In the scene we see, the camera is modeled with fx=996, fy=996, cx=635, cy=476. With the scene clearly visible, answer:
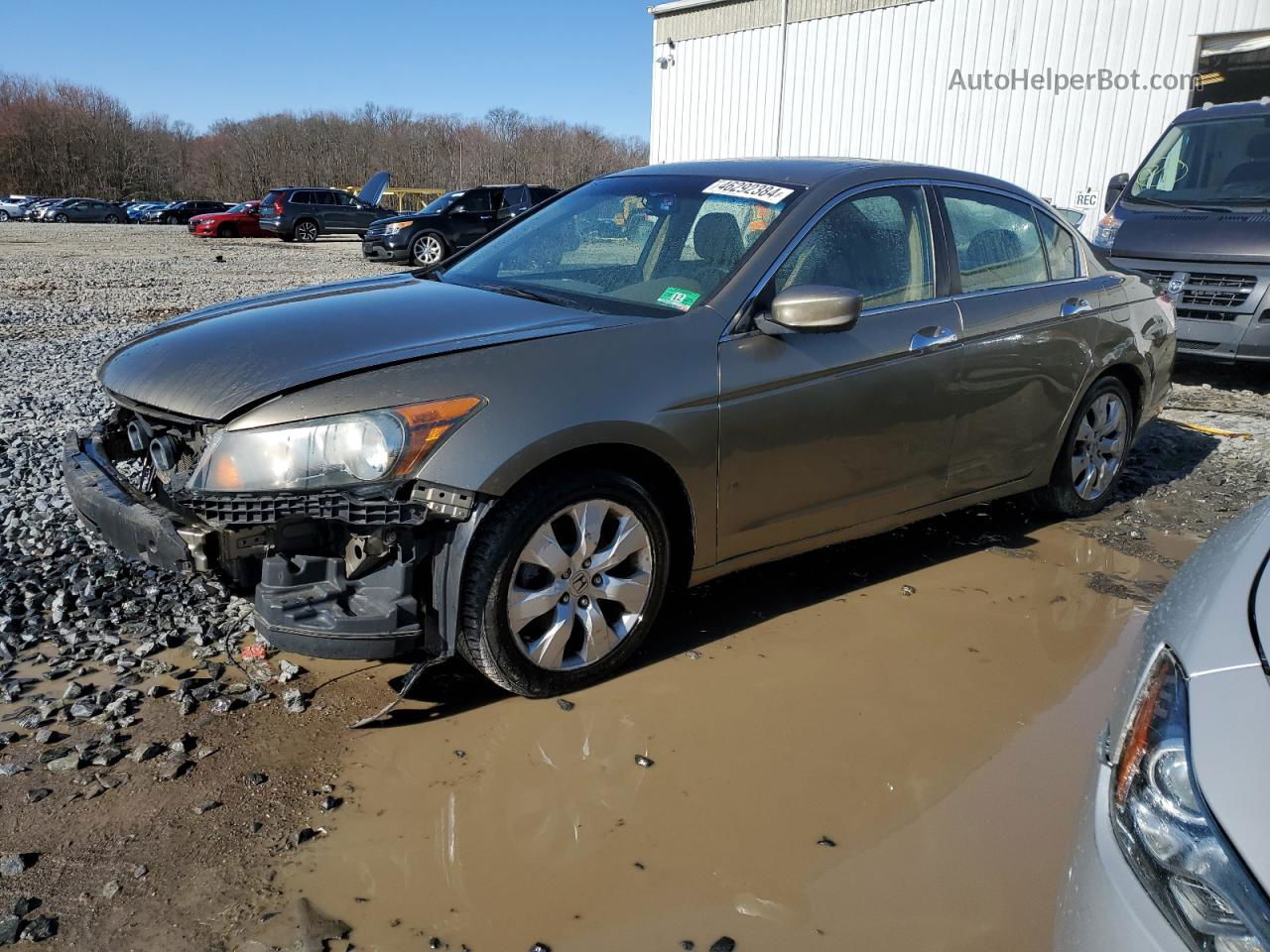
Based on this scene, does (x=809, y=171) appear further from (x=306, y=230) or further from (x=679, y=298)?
(x=306, y=230)

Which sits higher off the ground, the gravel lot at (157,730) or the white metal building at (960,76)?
the white metal building at (960,76)

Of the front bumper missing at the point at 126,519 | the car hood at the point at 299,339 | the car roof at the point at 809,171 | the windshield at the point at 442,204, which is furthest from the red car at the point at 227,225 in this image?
the front bumper missing at the point at 126,519

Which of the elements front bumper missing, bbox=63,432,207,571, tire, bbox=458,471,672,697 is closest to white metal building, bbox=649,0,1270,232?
tire, bbox=458,471,672,697

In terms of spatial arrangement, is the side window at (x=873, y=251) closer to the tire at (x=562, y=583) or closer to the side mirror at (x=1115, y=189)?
the tire at (x=562, y=583)

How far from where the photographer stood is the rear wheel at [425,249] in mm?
20016

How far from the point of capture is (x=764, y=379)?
133 inches

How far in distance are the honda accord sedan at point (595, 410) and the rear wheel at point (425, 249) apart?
16.2 meters

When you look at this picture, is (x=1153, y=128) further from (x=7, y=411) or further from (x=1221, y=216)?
(x=7, y=411)

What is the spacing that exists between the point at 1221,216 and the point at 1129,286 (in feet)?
13.3

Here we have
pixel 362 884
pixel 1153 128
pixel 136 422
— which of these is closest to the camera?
pixel 362 884

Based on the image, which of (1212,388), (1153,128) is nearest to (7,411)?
(1212,388)

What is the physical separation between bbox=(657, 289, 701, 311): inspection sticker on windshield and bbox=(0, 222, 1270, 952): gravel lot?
4.69ft

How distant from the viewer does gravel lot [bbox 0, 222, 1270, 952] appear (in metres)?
2.27
